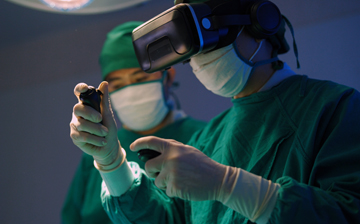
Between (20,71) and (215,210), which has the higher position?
(20,71)

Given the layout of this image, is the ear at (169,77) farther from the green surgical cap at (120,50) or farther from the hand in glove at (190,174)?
the hand in glove at (190,174)

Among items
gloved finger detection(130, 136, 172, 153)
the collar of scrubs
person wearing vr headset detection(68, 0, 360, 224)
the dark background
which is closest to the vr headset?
person wearing vr headset detection(68, 0, 360, 224)

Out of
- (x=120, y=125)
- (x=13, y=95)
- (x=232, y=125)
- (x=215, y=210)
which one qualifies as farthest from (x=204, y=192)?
(x=120, y=125)

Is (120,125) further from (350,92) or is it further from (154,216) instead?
(350,92)

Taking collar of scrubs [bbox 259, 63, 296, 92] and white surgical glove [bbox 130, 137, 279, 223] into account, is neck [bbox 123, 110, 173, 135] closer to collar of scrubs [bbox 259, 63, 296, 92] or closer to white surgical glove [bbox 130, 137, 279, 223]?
collar of scrubs [bbox 259, 63, 296, 92]

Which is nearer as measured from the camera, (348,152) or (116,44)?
(348,152)

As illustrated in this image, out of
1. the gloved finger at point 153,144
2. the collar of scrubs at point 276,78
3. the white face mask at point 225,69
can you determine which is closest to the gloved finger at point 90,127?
the gloved finger at point 153,144

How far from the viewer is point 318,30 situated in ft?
4.34

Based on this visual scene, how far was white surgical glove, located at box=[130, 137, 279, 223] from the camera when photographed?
0.68 meters

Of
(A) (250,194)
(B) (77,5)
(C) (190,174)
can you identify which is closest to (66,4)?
(B) (77,5)

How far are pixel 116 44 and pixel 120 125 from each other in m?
Answer: 0.46

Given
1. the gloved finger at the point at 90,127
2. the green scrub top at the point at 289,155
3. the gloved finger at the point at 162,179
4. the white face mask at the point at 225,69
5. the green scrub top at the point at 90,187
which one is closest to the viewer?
the green scrub top at the point at 289,155

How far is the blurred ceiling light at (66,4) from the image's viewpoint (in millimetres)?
986

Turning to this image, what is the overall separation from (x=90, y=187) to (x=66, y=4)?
91 cm
